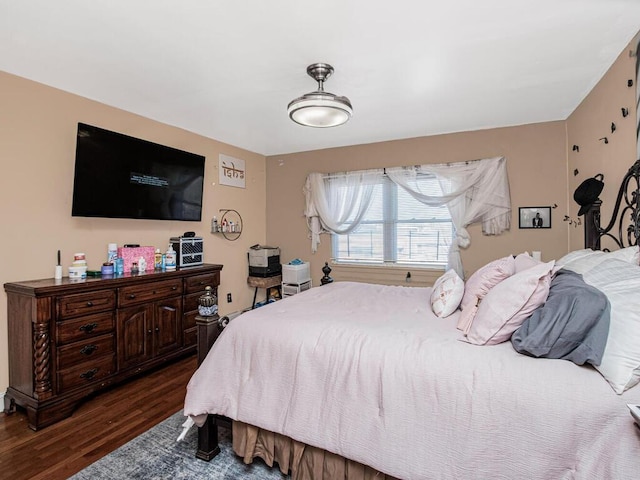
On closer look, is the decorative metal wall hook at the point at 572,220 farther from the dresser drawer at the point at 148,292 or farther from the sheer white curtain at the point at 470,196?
the dresser drawer at the point at 148,292

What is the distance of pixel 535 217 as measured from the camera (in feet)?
12.1

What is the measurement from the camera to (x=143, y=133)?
3.44m

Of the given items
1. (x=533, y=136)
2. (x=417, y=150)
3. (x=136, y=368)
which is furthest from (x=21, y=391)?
(x=533, y=136)

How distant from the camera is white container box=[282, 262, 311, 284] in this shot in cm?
461

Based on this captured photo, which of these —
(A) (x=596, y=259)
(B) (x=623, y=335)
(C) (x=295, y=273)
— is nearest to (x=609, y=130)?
(A) (x=596, y=259)

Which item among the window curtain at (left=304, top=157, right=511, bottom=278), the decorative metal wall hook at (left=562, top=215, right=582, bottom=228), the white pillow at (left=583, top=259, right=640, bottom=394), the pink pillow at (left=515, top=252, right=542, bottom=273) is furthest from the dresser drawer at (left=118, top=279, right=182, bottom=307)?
the decorative metal wall hook at (left=562, top=215, right=582, bottom=228)

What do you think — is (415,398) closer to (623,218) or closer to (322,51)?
(623,218)

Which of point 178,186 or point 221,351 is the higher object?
point 178,186

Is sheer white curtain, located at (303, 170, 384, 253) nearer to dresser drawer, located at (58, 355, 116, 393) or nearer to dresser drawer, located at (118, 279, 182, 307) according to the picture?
dresser drawer, located at (118, 279, 182, 307)

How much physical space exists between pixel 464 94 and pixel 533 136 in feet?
4.35

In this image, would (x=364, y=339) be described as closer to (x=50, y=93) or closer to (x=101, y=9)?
(x=101, y=9)

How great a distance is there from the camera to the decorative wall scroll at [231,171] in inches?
175

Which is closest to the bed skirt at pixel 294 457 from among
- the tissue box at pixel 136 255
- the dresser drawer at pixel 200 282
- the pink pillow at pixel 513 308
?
the pink pillow at pixel 513 308

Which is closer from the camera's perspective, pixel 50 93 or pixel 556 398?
pixel 556 398
